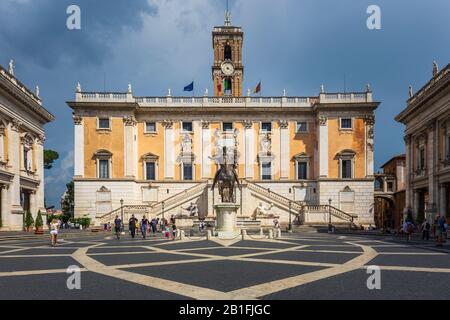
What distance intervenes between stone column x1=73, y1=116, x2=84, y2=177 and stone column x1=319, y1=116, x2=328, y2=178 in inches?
1266

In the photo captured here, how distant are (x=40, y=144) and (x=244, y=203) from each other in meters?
25.5

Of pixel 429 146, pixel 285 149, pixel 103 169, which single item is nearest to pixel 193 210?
pixel 103 169

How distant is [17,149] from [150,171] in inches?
717

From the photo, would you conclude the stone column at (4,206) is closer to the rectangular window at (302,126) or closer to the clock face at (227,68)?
the rectangular window at (302,126)

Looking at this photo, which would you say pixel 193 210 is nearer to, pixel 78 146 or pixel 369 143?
pixel 78 146

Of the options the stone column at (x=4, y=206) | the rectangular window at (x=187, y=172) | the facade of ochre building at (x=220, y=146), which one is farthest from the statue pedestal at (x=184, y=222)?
the stone column at (x=4, y=206)

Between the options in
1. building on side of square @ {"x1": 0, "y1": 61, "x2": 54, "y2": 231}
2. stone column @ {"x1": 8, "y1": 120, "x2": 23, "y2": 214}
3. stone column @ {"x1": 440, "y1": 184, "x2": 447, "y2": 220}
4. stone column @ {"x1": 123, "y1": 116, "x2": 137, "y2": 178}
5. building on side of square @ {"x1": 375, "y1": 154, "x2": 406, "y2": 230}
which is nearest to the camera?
stone column @ {"x1": 440, "y1": 184, "x2": 447, "y2": 220}

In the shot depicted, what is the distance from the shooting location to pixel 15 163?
124 ft

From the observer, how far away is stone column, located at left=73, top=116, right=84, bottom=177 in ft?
166

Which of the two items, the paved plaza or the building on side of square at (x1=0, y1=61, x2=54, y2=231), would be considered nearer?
the paved plaza

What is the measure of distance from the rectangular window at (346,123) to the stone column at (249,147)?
12.3 meters

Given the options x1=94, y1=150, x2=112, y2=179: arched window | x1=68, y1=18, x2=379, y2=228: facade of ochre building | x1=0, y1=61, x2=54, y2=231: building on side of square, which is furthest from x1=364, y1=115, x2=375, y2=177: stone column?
x1=0, y1=61, x2=54, y2=231: building on side of square

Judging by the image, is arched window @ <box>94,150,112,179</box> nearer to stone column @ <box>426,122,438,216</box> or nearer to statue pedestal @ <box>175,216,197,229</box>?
statue pedestal @ <box>175,216,197,229</box>
